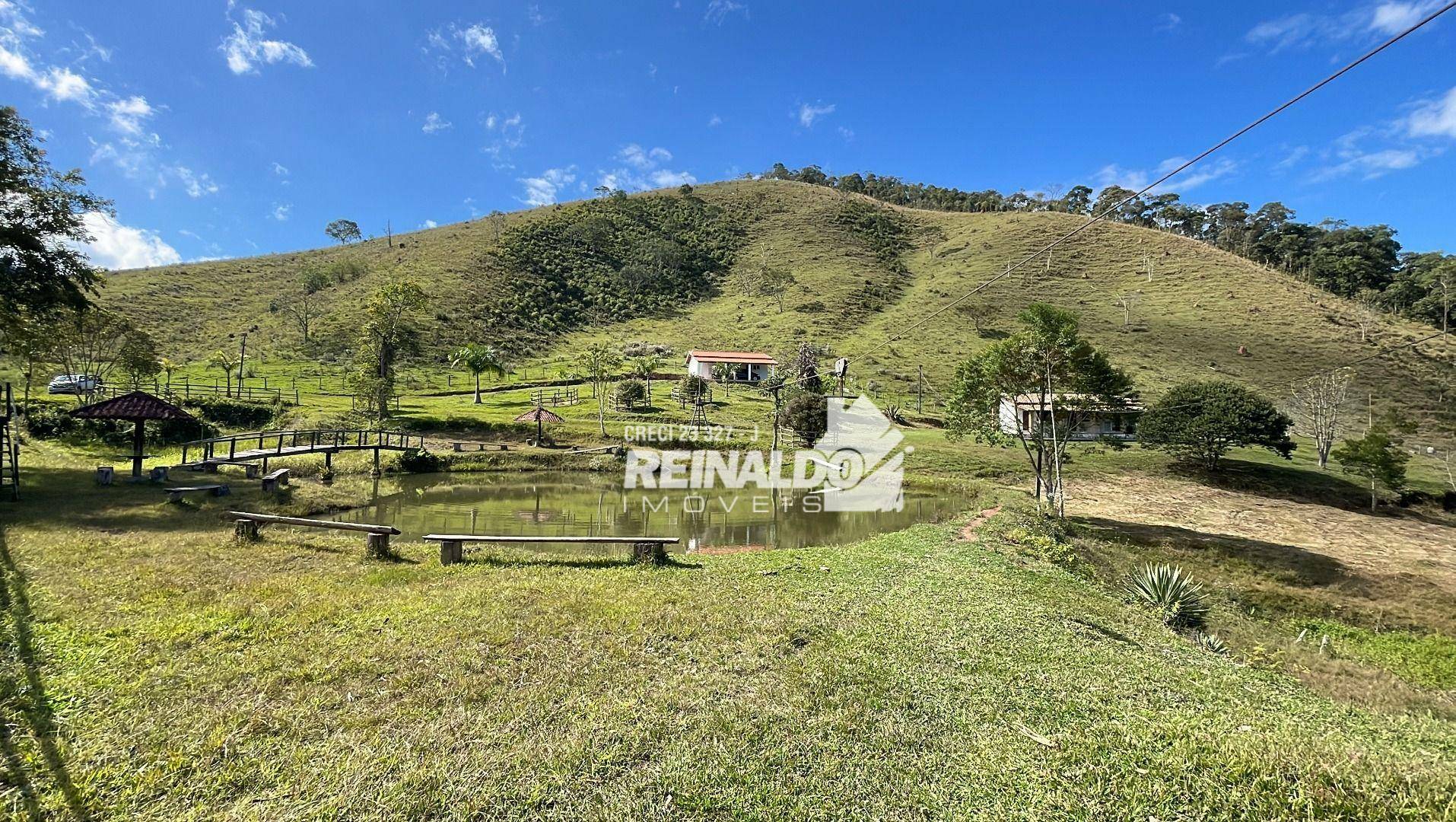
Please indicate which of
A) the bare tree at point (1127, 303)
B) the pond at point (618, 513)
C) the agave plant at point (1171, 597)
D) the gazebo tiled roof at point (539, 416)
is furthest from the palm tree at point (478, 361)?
the bare tree at point (1127, 303)

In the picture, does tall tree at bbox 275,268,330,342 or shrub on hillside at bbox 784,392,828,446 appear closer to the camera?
shrub on hillside at bbox 784,392,828,446

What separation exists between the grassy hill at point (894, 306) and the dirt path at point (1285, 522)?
22.4m

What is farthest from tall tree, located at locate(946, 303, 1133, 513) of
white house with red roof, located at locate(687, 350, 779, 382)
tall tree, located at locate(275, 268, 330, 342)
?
tall tree, located at locate(275, 268, 330, 342)

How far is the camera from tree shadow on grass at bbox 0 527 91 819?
3.52m

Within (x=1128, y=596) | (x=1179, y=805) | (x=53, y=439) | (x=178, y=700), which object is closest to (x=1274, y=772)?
(x=1179, y=805)

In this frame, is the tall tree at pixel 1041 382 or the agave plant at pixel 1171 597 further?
the tall tree at pixel 1041 382

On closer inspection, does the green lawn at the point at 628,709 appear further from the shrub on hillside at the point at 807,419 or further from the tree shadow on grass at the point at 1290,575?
the shrub on hillside at the point at 807,419

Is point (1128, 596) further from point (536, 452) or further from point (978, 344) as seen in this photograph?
point (978, 344)

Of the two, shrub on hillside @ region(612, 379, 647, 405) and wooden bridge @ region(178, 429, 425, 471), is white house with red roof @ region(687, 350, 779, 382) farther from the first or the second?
wooden bridge @ region(178, 429, 425, 471)

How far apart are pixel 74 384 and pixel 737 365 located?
4158cm

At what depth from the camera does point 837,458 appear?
26.9 meters

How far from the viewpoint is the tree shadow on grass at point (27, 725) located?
3.52 m

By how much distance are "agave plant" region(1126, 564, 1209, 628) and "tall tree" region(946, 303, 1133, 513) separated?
7697mm

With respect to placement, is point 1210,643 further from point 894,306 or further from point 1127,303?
point 1127,303
